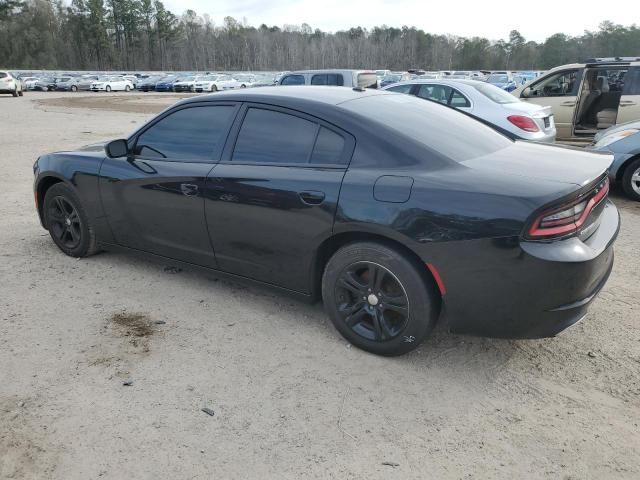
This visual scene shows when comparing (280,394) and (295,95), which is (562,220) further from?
(295,95)

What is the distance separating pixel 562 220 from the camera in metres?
2.67

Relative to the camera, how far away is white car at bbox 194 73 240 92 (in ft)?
145

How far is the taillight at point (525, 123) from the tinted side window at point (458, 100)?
1.07 meters

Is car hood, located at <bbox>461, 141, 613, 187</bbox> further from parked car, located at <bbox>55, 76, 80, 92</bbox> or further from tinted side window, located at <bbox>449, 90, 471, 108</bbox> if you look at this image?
parked car, located at <bbox>55, 76, 80, 92</bbox>

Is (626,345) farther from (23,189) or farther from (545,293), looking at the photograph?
(23,189)

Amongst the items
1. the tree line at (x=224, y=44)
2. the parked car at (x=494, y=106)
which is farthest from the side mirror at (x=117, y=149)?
the tree line at (x=224, y=44)

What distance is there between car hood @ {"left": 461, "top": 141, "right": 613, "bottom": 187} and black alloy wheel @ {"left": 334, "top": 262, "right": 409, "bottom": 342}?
2.69 feet

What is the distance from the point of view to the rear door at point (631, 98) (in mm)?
10383

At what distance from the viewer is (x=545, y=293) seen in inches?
105

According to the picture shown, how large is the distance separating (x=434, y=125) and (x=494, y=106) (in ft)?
21.5

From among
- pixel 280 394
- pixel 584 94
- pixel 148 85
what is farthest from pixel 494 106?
pixel 148 85

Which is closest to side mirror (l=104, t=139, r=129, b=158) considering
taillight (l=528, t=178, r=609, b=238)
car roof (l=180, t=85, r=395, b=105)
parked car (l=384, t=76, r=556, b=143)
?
car roof (l=180, t=85, r=395, b=105)

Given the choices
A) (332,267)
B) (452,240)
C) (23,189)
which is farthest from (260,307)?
(23,189)

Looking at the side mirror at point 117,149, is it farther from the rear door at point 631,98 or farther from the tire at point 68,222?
the rear door at point 631,98
